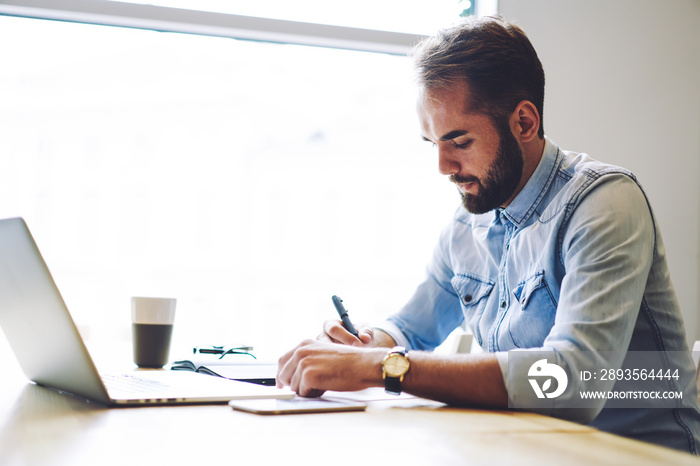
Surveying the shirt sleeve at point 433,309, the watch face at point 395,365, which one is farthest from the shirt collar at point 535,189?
the watch face at point 395,365

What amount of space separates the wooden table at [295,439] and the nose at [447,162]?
74 centimetres

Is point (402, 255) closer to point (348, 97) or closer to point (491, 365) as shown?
point (348, 97)

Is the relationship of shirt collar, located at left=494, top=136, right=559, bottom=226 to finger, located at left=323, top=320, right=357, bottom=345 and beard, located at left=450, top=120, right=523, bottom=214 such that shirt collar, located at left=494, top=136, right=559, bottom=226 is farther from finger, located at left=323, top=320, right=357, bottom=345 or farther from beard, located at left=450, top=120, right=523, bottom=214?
finger, located at left=323, top=320, right=357, bottom=345

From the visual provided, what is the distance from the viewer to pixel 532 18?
250cm

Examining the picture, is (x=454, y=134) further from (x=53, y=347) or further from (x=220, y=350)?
(x=53, y=347)

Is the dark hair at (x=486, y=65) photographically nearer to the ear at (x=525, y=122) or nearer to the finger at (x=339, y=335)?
the ear at (x=525, y=122)

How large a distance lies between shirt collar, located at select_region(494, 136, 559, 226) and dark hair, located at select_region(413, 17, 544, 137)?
4.6 inches

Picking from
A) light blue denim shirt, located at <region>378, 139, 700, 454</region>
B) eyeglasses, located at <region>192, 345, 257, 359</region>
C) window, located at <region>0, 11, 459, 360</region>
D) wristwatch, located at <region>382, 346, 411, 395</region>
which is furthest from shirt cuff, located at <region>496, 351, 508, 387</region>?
window, located at <region>0, 11, 459, 360</region>

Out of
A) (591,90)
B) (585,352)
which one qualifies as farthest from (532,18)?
(585,352)

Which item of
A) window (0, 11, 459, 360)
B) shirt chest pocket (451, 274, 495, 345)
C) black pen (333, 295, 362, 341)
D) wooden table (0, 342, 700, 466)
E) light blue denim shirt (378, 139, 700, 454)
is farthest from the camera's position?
window (0, 11, 459, 360)

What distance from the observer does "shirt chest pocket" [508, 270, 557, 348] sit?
1223 millimetres

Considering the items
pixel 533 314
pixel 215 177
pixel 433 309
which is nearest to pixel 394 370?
pixel 533 314

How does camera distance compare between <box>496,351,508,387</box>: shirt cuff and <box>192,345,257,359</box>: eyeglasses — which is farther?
<box>192,345,257,359</box>: eyeglasses

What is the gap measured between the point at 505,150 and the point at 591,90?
1.36 meters
